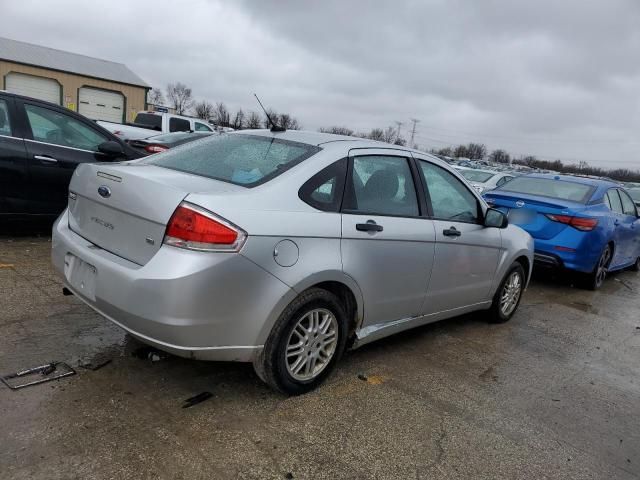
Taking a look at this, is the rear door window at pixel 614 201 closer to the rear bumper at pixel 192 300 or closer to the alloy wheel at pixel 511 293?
the alloy wheel at pixel 511 293

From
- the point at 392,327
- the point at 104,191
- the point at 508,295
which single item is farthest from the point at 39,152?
the point at 508,295

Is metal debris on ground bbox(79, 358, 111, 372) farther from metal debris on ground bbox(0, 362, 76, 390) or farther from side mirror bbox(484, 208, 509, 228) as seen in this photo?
side mirror bbox(484, 208, 509, 228)

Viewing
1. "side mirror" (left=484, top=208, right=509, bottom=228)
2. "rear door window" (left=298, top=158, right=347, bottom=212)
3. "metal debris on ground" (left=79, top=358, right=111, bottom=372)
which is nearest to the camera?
"rear door window" (left=298, top=158, right=347, bottom=212)

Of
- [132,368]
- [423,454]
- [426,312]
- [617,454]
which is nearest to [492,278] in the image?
[426,312]

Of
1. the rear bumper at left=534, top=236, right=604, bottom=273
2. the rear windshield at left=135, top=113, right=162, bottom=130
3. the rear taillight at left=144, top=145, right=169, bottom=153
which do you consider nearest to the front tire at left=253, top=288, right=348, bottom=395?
the rear bumper at left=534, top=236, right=604, bottom=273

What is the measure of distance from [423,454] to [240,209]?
5.42 feet

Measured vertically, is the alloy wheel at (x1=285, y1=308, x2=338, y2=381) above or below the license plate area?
below

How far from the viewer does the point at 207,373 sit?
137 inches

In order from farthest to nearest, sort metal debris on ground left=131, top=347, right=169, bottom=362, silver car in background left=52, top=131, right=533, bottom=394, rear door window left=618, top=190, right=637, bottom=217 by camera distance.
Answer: rear door window left=618, top=190, right=637, bottom=217
metal debris on ground left=131, top=347, right=169, bottom=362
silver car in background left=52, top=131, right=533, bottom=394

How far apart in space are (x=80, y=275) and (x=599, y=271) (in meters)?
7.10

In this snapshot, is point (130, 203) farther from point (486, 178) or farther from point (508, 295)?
point (486, 178)

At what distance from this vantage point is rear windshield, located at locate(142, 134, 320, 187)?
323 cm

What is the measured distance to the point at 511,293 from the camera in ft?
18.0

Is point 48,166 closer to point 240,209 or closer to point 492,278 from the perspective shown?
point 240,209
